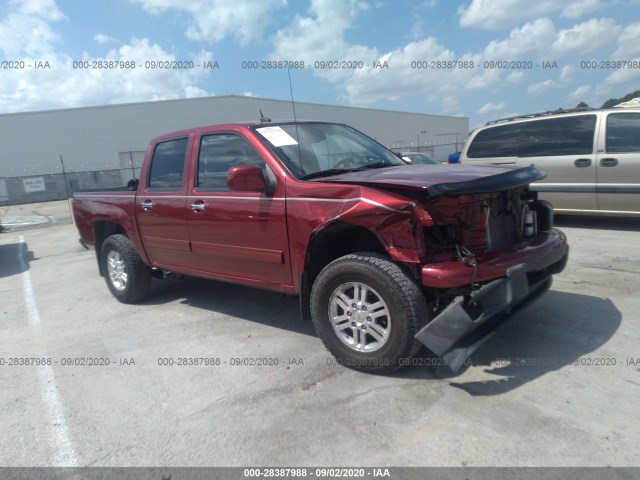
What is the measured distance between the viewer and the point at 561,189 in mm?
7742

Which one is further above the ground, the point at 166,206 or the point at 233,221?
the point at 166,206

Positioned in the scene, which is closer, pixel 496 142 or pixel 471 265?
pixel 471 265

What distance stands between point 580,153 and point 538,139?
0.73 meters

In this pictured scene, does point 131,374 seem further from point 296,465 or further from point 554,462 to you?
point 554,462

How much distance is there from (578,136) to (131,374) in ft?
23.7

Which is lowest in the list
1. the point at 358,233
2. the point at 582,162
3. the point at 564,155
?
the point at 358,233

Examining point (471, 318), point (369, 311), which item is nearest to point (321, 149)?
point (369, 311)

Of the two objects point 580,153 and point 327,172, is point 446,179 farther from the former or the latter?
point 580,153

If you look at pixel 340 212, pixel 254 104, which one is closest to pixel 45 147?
pixel 254 104

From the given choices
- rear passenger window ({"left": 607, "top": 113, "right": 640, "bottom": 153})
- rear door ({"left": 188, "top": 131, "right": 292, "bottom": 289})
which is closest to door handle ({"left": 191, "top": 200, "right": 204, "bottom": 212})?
rear door ({"left": 188, "top": 131, "right": 292, "bottom": 289})

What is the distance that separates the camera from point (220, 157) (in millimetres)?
4434

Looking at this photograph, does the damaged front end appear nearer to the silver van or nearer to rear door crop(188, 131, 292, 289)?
rear door crop(188, 131, 292, 289)

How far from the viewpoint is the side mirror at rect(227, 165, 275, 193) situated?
11.8 ft

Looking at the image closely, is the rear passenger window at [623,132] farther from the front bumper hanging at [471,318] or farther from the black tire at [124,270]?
the black tire at [124,270]
